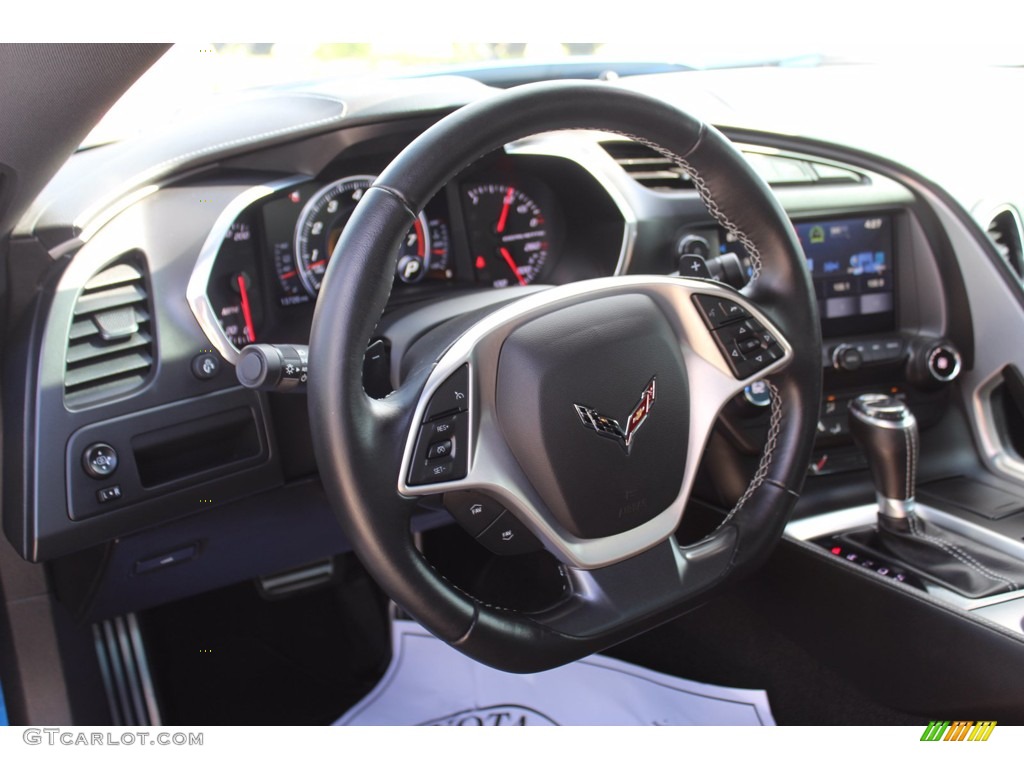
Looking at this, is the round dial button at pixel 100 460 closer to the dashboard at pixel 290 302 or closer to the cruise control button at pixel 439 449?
the dashboard at pixel 290 302

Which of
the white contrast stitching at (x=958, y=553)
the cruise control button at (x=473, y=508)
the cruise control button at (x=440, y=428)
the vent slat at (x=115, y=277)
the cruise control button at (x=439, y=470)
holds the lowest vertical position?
the white contrast stitching at (x=958, y=553)

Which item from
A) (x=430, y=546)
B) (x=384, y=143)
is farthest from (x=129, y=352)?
(x=430, y=546)

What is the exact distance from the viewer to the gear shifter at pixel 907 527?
1.45 metres

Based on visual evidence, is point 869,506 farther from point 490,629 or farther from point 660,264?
point 490,629

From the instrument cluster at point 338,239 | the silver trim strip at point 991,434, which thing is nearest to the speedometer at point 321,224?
the instrument cluster at point 338,239

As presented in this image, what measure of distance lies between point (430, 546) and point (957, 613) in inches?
39.7

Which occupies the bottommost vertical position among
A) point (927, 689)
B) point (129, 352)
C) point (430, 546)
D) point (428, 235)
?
point (927, 689)

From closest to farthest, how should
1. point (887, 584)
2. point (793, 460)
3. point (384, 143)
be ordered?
point (793, 460) < point (887, 584) < point (384, 143)

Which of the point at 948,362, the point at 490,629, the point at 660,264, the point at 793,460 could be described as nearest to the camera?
the point at 490,629

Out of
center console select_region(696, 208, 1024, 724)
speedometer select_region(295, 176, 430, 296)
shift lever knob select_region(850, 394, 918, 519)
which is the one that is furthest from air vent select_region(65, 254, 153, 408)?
shift lever knob select_region(850, 394, 918, 519)

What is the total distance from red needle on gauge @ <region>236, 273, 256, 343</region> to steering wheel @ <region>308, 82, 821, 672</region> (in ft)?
1.15

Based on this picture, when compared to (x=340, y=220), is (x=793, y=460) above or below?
below

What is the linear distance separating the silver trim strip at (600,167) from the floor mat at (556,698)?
0.76m

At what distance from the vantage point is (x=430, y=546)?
192cm
